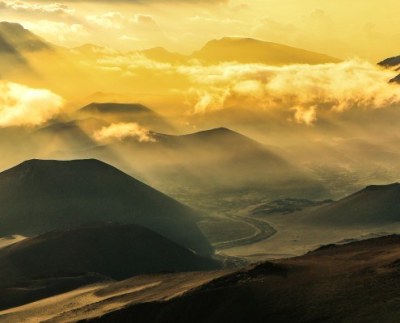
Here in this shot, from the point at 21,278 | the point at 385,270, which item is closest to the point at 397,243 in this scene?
the point at 385,270

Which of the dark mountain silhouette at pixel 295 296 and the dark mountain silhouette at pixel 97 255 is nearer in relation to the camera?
the dark mountain silhouette at pixel 295 296

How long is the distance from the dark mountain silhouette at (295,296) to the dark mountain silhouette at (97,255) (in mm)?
59297

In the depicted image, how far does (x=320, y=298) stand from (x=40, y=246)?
10464cm

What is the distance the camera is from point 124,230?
17712 centimetres

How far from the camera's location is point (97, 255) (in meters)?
162

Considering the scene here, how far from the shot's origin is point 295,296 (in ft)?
232

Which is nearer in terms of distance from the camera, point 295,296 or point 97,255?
point 295,296

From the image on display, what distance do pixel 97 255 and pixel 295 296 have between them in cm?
9650

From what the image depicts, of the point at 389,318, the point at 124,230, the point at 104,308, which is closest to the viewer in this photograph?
the point at 389,318

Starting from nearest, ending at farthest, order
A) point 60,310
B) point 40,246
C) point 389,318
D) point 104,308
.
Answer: point 389,318, point 104,308, point 60,310, point 40,246

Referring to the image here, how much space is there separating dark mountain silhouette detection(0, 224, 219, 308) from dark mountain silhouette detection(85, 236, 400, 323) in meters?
59.3

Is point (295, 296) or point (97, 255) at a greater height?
point (97, 255)

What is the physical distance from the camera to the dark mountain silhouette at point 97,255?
151m

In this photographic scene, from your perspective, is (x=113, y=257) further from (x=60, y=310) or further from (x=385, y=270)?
(x=385, y=270)
